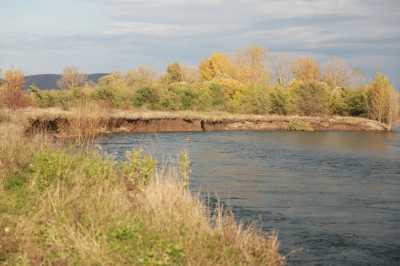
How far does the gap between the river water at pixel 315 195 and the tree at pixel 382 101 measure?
101ft

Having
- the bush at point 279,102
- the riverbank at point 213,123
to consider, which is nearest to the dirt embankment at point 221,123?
the riverbank at point 213,123

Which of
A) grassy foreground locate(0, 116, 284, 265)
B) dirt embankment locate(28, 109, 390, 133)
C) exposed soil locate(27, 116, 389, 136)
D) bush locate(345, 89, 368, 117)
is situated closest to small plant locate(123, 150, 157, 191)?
grassy foreground locate(0, 116, 284, 265)

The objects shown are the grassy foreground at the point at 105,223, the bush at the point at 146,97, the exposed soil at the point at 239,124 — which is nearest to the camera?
the grassy foreground at the point at 105,223

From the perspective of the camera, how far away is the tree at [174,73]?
10031 cm

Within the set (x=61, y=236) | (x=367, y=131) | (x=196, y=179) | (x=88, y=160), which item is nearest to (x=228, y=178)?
(x=196, y=179)

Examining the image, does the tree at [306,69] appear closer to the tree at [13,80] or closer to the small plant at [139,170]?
the tree at [13,80]

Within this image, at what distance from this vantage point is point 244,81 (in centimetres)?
9762

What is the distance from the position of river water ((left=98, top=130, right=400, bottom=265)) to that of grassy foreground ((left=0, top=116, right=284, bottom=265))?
2.01 meters

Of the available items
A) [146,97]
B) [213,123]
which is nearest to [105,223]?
[213,123]

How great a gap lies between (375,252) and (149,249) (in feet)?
20.8

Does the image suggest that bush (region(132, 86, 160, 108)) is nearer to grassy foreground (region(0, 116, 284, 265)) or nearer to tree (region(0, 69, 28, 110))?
tree (region(0, 69, 28, 110))

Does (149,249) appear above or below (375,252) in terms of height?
above

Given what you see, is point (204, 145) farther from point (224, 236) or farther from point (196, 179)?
point (224, 236)

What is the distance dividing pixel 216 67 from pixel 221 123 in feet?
138
